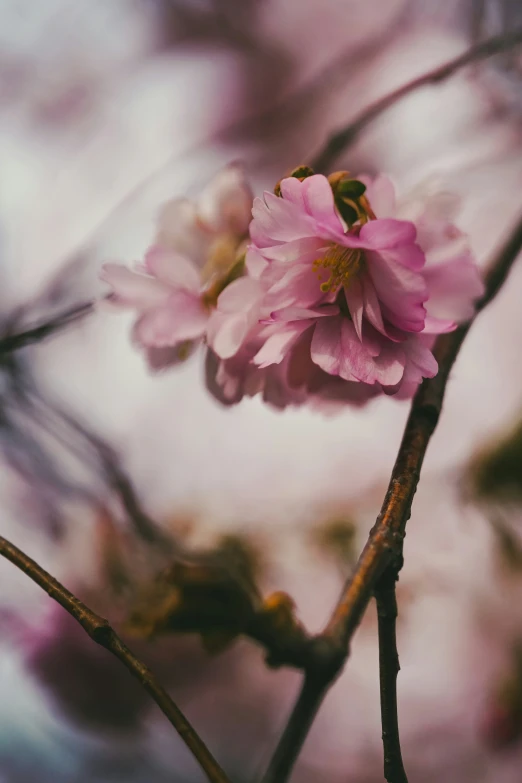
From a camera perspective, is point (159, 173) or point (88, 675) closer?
point (88, 675)

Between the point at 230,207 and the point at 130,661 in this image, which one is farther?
the point at 230,207

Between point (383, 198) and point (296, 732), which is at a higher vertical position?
point (383, 198)

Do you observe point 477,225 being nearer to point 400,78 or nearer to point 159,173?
point 400,78

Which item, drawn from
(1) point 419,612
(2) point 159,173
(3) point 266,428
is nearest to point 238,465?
(3) point 266,428

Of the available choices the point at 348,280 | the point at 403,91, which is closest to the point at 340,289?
the point at 348,280

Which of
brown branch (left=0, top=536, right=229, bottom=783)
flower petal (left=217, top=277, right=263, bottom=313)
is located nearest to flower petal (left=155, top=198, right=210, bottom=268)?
flower petal (left=217, top=277, right=263, bottom=313)

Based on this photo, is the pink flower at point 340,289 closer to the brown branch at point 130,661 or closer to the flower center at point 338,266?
the flower center at point 338,266

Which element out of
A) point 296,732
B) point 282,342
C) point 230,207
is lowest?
Result: point 296,732

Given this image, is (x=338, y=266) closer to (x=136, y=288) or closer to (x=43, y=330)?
(x=136, y=288)
